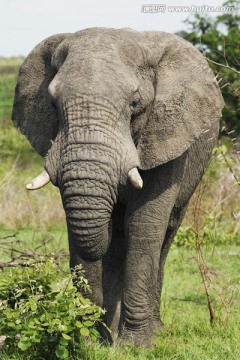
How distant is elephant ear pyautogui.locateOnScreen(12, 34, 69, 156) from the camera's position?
5.75 metres

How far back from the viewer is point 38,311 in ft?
14.5

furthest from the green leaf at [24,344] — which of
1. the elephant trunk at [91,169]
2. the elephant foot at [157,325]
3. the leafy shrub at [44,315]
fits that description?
the elephant foot at [157,325]

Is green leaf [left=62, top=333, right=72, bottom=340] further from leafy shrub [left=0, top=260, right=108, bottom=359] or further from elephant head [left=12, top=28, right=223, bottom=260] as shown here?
elephant head [left=12, top=28, right=223, bottom=260]

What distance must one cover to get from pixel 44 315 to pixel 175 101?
6.27 feet

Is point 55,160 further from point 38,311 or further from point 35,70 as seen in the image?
point 35,70

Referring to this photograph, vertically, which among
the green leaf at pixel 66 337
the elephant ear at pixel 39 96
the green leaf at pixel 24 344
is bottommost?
the green leaf at pixel 24 344

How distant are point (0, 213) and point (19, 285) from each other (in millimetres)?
8450

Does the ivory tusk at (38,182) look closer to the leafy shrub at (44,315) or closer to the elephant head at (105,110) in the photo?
the elephant head at (105,110)

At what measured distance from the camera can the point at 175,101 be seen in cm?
541

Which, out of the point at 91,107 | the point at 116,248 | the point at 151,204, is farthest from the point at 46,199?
the point at 91,107

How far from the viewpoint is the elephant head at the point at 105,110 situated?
14.7ft

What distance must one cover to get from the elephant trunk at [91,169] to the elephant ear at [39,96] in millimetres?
1061

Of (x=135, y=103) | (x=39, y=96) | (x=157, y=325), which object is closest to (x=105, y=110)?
(x=135, y=103)

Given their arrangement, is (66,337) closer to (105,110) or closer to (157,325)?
(105,110)
